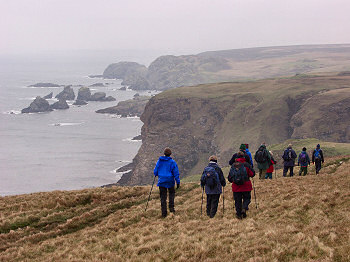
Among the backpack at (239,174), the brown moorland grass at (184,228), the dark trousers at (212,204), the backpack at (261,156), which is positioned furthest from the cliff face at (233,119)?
the backpack at (239,174)

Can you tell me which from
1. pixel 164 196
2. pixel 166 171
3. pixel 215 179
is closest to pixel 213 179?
pixel 215 179

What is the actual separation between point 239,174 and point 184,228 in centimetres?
353

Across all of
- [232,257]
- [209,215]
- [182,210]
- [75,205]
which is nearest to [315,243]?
[232,257]

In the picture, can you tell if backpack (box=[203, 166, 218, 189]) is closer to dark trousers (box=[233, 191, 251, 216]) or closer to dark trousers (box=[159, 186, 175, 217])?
dark trousers (box=[233, 191, 251, 216])

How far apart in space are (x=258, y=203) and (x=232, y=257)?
8.54 meters

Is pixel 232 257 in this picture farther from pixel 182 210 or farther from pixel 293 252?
pixel 182 210

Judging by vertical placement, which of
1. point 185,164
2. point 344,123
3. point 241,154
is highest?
point 241,154

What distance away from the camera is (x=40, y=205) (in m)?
25.5

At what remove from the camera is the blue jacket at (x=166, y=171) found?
1827 cm

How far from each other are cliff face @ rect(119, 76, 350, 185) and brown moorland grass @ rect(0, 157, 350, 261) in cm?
10152

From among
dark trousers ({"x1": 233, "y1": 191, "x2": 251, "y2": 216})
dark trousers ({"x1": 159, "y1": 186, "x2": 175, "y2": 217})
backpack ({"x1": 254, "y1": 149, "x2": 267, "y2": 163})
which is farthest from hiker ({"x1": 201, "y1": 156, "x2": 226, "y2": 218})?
backpack ({"x1": 254, "y1": 149, "x2": 267, "y2": 163})

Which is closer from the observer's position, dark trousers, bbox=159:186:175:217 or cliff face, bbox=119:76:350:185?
dark trousers, bbox=159:186:175:217

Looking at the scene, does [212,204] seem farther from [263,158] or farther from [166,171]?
[263,158]

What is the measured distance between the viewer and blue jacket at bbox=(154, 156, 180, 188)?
719 inches
